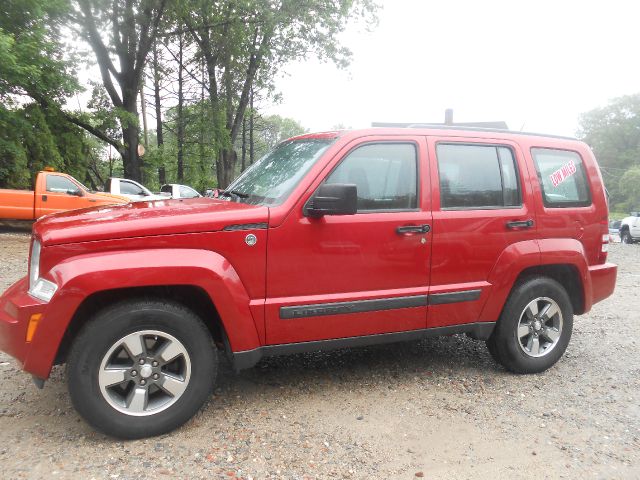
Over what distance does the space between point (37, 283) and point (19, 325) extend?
0.24 m

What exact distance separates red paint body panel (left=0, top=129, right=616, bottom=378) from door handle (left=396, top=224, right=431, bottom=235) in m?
0.03

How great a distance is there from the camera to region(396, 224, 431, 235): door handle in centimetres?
335

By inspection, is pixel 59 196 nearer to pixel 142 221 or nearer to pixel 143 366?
pixel 142 221

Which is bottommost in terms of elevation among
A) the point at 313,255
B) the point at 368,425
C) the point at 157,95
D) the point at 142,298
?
the point at 368,425

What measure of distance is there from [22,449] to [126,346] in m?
0.77

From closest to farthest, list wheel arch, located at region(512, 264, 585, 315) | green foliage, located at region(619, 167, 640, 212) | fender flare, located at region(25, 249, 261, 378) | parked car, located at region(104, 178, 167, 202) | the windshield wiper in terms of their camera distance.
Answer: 1. fender flare, located at region(25, 249, 261, 378)
2. the windshield wiper
3. wheel arch, located at region(512, 264, 585, 315)
4. parked car, located at region(104, 178, 167, 202)
5. green foliage, located at region(619, 167, 640, 212)

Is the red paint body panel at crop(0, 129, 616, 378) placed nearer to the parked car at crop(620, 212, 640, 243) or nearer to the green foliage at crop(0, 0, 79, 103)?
the green foliage at crop(0, 0, 79, 103)

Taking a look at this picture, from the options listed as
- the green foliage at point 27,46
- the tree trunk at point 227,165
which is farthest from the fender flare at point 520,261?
the tree trunk at point 227,165

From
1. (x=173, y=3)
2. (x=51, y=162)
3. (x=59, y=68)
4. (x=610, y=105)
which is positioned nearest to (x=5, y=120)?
(x=59, y=68)

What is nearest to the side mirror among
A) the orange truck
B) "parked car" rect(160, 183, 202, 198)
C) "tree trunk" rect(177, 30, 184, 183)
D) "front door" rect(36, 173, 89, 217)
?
the orange truck

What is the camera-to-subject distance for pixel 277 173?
355cm

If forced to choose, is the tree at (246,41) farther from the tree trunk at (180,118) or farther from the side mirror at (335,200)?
the side mirror at (335,200)

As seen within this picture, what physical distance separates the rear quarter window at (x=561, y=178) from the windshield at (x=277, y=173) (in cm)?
183

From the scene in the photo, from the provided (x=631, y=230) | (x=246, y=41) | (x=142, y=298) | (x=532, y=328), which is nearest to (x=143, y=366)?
(x=142, y=298)
